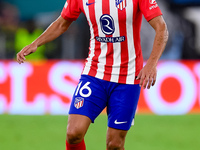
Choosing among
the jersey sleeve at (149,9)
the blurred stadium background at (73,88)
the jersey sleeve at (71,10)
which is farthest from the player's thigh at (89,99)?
the blurred stadium background at (73,88)

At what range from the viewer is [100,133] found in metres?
7.43

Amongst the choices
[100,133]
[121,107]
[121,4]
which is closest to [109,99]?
[121,107]

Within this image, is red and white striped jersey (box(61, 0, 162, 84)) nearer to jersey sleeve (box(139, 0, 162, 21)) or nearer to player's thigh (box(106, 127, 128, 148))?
jersey sleeve (box(139, 0, 162, 21))

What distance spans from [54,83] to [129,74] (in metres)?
4.73

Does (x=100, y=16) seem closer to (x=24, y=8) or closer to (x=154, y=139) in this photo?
(x=154, y=139)

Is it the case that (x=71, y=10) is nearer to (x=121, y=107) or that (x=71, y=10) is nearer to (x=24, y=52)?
(x=24, y=52)

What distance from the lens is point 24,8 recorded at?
1497 centimetres

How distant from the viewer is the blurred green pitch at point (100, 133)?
6.39 meters

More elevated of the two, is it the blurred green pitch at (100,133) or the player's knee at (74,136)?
the player's knee at (74,136)

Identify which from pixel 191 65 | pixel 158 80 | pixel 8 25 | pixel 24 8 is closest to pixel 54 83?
pixel 158 80

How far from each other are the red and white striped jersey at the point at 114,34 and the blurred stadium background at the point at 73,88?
1865mm

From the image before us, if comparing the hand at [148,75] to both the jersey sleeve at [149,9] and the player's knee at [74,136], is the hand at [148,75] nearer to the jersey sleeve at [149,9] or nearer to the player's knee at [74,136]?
the jersey sleeve at [149,9]

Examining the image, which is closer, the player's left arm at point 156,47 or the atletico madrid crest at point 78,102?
the player's left arm at point 156,47

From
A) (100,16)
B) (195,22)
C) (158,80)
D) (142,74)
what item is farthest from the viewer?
(195,22)
